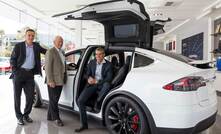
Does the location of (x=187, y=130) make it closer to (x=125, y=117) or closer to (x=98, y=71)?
(x=125, y=117)

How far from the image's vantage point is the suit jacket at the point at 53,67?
3283 millimetres

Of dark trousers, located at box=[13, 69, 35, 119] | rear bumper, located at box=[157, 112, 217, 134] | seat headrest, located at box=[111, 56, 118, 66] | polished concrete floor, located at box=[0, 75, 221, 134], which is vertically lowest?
polished concrete floor, located at box=[0, 75, 221, 134]

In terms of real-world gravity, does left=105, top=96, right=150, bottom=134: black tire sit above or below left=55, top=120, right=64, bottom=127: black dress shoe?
above

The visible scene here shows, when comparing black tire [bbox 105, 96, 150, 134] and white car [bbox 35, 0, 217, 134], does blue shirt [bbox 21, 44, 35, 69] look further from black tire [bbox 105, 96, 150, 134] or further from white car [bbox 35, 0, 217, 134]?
black tire [bbox 105, 96, 150, 134]

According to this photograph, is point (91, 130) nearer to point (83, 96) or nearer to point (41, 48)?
point (83, 96)

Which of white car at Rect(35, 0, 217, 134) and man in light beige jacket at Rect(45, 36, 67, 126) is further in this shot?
man in light beige jacket at Rect(45, 36, 67, 126)

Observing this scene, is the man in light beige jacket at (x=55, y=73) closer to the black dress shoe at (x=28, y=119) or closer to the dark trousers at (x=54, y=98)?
the dark trousers at (x=54, y=98)

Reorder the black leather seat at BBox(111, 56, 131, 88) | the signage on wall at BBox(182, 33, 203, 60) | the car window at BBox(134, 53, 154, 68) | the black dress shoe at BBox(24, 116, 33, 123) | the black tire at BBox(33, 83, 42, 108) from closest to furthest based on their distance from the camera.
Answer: the car window at BBox(134, 53, 154, 68) → the black leather seat at BBox(111, 56, 131, 88) → the black dress shoe at BBox(24, 116, 33, 123) → the black tire at BBox(33, 83, 42, 108) → the signage on wall at BBox(182, 33, 203, 60)

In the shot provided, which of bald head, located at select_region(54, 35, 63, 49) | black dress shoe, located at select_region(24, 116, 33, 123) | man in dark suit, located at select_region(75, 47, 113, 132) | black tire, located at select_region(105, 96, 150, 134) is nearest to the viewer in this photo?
black tire, located at select_region(105, 96, 150, 134)

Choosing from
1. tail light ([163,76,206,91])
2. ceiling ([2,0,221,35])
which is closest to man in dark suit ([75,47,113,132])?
tail light ([163,76,206,91])

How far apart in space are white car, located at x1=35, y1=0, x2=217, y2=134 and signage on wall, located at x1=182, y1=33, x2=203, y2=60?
8.60 m

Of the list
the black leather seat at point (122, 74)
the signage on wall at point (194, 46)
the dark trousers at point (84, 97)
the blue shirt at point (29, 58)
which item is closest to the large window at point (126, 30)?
the black leather seat at point (122, 74)

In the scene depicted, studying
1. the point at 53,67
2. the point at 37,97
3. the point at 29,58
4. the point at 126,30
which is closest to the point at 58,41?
the point at 53,67

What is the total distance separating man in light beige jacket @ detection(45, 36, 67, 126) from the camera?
329 centimetres
